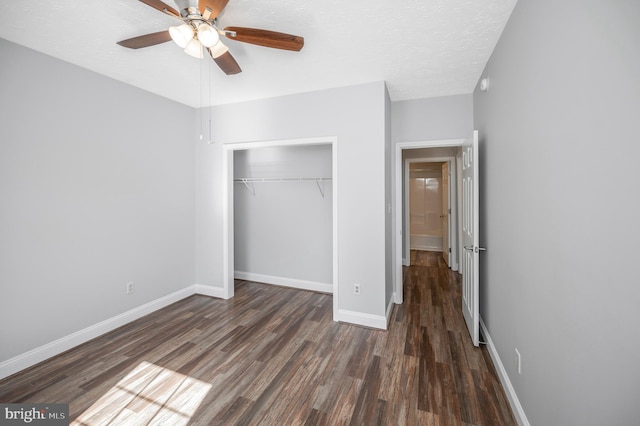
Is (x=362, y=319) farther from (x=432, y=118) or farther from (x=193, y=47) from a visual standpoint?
(x=193, y=47)

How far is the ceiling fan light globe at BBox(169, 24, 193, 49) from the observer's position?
64.2 inches

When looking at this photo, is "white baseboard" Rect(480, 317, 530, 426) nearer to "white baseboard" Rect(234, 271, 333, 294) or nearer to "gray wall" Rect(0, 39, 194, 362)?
"white baseboard" Rect(234, 271, 333, 294)

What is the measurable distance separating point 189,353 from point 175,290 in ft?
4.76

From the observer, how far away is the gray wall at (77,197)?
7.27ft

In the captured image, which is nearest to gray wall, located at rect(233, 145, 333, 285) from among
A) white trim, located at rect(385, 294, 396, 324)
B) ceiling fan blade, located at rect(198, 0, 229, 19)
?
white trim, located at rect(385, 294, 396, 324)

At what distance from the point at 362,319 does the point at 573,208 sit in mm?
2338

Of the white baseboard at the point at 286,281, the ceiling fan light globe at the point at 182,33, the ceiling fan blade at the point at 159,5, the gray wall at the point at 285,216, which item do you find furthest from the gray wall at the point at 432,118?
the ceiling fan blade at the point at 159,5

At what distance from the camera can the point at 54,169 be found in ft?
8.09

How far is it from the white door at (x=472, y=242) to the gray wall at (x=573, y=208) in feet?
1.61

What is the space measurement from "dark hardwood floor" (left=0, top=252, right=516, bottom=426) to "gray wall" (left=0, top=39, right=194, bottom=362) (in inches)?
17.8

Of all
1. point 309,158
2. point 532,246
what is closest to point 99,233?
point 309,158

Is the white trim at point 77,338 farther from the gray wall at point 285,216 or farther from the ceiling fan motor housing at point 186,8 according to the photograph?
the ceiling fan motor housing at point 186,8

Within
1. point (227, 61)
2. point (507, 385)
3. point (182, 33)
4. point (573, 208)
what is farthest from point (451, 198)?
point (182, 33)

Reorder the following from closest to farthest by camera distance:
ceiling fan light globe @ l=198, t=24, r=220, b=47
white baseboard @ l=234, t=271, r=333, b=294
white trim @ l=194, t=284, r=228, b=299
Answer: ceiling fan light globe @ l=198, t=24, r=220, b=47 → white trim @ l=194, t=284, r=228, b=299 → white baseboard @ l=234, t=271, r=333, b=294
